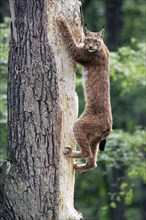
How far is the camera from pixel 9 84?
8688 millimetres

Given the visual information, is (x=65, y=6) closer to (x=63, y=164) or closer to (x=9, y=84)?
(x=9, y=84)

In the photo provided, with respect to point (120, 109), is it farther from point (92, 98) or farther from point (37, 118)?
point (37, 118)

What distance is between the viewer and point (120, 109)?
72.6 feet

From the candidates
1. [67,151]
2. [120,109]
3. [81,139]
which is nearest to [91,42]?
[81,139]

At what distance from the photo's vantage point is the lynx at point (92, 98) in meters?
8.81

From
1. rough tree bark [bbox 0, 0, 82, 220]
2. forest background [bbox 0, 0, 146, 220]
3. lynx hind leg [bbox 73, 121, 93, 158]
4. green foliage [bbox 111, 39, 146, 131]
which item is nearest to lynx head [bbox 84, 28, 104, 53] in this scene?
rough tree bark [bbox 0, 0, 82, 220]

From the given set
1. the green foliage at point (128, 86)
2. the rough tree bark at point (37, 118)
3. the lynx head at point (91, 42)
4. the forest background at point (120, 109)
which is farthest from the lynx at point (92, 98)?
the green foliage at point (128, 86)

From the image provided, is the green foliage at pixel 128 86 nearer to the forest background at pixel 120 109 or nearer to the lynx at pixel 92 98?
the forest background at pixel 120 109

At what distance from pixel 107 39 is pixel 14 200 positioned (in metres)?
15.9

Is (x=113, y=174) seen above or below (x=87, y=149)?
below

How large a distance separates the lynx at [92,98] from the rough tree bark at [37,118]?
0.63 feet

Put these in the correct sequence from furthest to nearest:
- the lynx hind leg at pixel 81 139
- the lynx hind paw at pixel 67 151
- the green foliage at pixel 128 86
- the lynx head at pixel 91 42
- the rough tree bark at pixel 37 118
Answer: the green foliage at pixel 128 86 → the lynx head at pixel 91 42 → the lynx hind leg at pixel 81 139 → the lynx hind paw at pixel 67 151 → the rough tree bark at pixel 37 118

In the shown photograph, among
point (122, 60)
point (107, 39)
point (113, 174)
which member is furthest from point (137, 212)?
point (122, 60)

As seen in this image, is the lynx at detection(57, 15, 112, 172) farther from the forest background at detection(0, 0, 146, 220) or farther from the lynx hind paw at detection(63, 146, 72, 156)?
the forest background at detection(0, 0, 146, 220)
